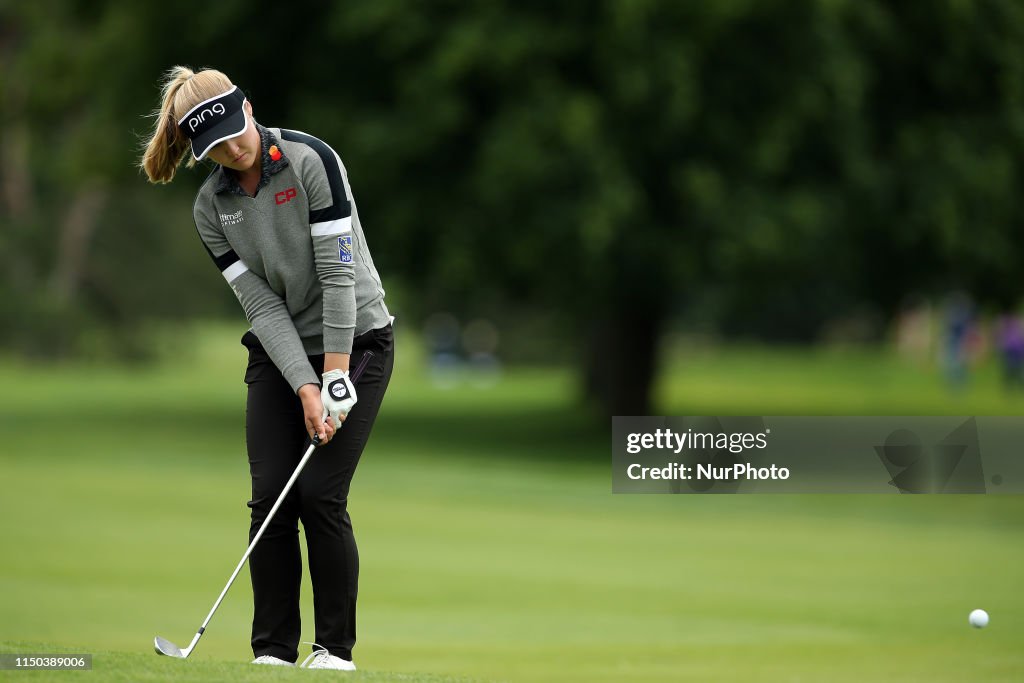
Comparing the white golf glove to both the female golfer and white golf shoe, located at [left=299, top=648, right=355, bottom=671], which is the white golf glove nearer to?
the female golfer

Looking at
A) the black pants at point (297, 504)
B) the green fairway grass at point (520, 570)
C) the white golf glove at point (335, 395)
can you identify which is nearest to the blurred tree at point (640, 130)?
the green fairway grass at point (520, 570)

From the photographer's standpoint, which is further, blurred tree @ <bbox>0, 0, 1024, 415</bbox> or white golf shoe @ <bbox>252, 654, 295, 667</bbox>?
blurred tree @ <bbox>0, 0, 1024, 415</bbox>

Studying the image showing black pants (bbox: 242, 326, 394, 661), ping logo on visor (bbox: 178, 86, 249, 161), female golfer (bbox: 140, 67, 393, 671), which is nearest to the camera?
ping logo on visor (bbox: 178, 86, 249, 161)

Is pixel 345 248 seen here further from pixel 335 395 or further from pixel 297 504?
pixel 297 504

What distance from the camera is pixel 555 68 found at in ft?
63.7

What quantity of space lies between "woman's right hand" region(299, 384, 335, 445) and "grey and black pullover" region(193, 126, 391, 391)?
0.13 ft

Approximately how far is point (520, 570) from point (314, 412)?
600 centimetres

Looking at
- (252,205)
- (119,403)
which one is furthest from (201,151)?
(119,403)

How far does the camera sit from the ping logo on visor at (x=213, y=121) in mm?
4762

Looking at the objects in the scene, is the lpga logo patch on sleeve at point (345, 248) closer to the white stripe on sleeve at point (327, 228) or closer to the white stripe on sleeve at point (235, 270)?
the white stripe on sleeve at point (327, 228)

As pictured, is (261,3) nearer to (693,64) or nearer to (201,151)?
(693,64)

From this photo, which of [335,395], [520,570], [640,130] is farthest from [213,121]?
[640,130]

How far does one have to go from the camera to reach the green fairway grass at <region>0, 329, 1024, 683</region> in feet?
23.5

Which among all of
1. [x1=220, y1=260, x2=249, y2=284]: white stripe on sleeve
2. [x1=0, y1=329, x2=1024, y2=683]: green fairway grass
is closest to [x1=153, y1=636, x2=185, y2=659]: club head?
[x1=0, y1=329, x2=1024, y2=683]: green fairway grass
